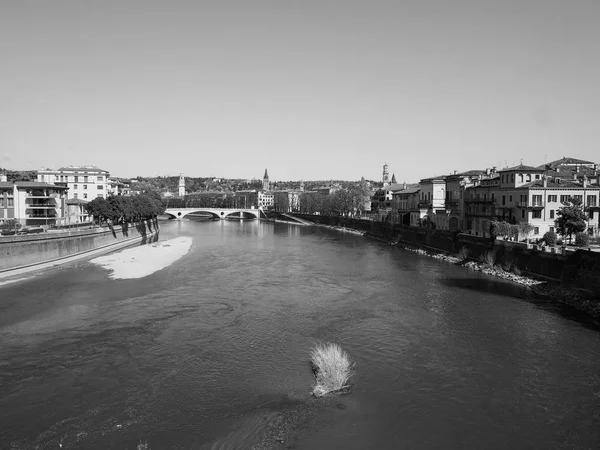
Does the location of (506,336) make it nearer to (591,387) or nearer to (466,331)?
(466,331)

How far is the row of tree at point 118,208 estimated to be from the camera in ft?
235

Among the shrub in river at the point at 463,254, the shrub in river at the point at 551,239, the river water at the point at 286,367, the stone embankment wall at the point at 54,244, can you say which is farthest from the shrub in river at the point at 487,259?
the stone embankment wall at the point at 54,244

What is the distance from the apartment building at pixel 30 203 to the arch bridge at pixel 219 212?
82.9 m

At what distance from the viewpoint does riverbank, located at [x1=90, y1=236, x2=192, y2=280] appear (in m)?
46.7

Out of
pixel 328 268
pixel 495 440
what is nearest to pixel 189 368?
pixel 495 440

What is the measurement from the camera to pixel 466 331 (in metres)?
27.4

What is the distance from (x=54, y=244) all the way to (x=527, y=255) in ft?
152

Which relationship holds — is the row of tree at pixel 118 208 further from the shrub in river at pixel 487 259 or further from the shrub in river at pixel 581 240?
the shrub in river at pixel 581 240

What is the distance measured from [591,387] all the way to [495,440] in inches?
256

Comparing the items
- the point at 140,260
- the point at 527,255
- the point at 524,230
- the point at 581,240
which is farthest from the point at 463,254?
the point at 140,260

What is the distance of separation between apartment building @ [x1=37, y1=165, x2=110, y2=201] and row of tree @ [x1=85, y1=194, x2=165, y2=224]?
51.0 feet

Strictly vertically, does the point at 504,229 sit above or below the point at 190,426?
above

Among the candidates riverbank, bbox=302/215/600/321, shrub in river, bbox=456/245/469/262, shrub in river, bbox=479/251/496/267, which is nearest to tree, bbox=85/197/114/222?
riverbank, bbox=302/215/600/321

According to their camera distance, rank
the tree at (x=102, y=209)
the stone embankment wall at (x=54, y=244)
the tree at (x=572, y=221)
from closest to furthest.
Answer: the tree at (x=572, y=221) < the stone embankment wall at (x=54, y=244) < the tree at (x=102, y=209)
